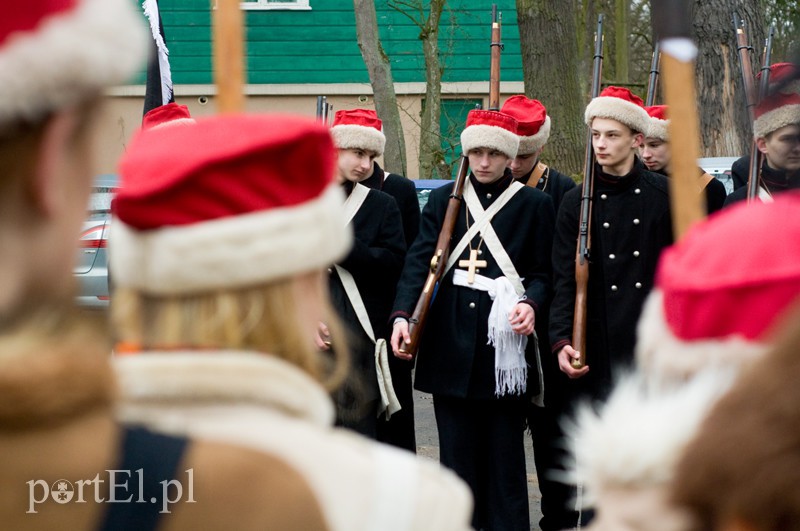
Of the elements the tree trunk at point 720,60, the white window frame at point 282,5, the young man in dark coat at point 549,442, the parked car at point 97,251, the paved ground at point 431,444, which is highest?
the white window frame at point 282,5

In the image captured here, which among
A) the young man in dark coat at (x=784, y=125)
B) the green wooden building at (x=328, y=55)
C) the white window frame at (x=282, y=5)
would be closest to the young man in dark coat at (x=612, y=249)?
the young man in dark coat at (x=784, y=125)

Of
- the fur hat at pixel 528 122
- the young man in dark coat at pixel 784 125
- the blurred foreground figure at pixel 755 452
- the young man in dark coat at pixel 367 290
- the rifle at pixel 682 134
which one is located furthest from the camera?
the fur hat at pixel 528 122

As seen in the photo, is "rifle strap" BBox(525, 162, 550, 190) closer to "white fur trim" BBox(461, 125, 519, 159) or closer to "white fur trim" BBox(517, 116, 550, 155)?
"white fur trim" BBox(517, 116, 550, 155)

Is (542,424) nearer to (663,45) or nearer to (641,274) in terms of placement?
(641,274)

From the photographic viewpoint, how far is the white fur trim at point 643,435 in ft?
5.70

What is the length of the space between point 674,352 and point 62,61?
3.36 ft

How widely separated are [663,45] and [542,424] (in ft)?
13.3

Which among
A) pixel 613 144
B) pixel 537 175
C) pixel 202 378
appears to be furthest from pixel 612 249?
pixel 202 378

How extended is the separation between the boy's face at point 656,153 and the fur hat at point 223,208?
5.17 metres

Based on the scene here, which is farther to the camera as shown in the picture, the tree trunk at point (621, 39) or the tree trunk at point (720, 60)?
the tree trunk at point (621, 39)

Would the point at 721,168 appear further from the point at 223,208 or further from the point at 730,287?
the point at 223,208

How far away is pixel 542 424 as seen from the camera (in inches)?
242

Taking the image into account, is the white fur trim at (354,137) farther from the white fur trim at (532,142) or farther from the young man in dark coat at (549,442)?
the young man in dark coat at (549,442)

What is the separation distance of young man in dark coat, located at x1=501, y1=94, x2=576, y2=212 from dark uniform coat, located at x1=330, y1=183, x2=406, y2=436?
2.81ft
